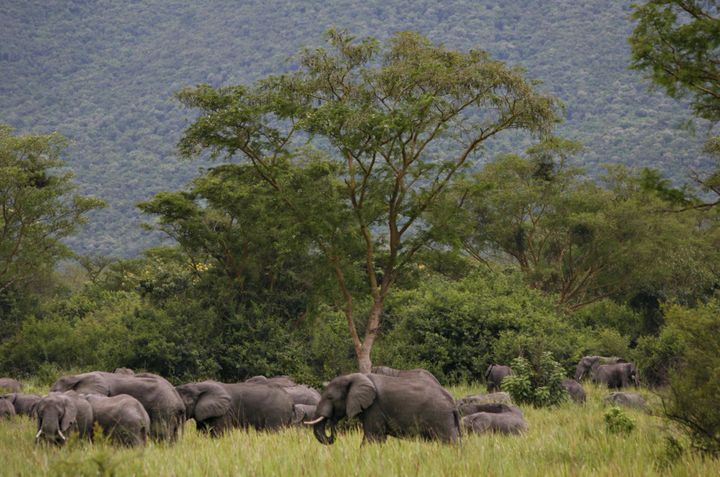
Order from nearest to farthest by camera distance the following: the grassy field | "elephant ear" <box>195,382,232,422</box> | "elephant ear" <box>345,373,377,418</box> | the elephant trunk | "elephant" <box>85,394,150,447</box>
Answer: the grassy field, the elephant trunk, "elephant ear" <box>345,373,377,418</box>, "elephant" <box>85,394,150,447</box>, "elephant ear" <box>195,382,232,422</box>

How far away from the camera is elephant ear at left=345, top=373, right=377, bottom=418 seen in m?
12.3

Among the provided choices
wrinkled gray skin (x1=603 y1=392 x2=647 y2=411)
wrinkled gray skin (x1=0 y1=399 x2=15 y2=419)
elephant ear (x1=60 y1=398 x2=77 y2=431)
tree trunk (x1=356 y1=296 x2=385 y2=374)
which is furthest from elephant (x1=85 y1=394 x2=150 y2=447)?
tree trunk (x1=356 y1=296 x2=385 y2=374)

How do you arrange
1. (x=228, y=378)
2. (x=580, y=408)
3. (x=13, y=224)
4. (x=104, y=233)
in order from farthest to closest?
(x=104, y=233)
(x=13, y=224)
(x=228, y=378)
(x=580, y=408)

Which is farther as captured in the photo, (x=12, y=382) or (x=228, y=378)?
(x=228, y=378)

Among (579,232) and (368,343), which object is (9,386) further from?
(579,232)

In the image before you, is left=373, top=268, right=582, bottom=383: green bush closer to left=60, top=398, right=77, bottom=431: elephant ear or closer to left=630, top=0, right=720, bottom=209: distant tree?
left=630, top=0, right=720, bottom=209: distant tree

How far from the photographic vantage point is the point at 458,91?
25.2 m

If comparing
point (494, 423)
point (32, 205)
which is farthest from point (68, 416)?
point (32, 205)

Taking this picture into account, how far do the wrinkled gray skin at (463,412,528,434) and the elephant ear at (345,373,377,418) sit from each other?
8.52 ft

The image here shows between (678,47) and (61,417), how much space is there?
42.0 ft

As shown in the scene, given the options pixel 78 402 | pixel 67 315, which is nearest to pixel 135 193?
pixel 67 315

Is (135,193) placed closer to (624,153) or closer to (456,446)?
(624,153)

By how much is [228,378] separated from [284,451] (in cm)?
1988

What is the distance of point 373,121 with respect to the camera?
80.8ft
